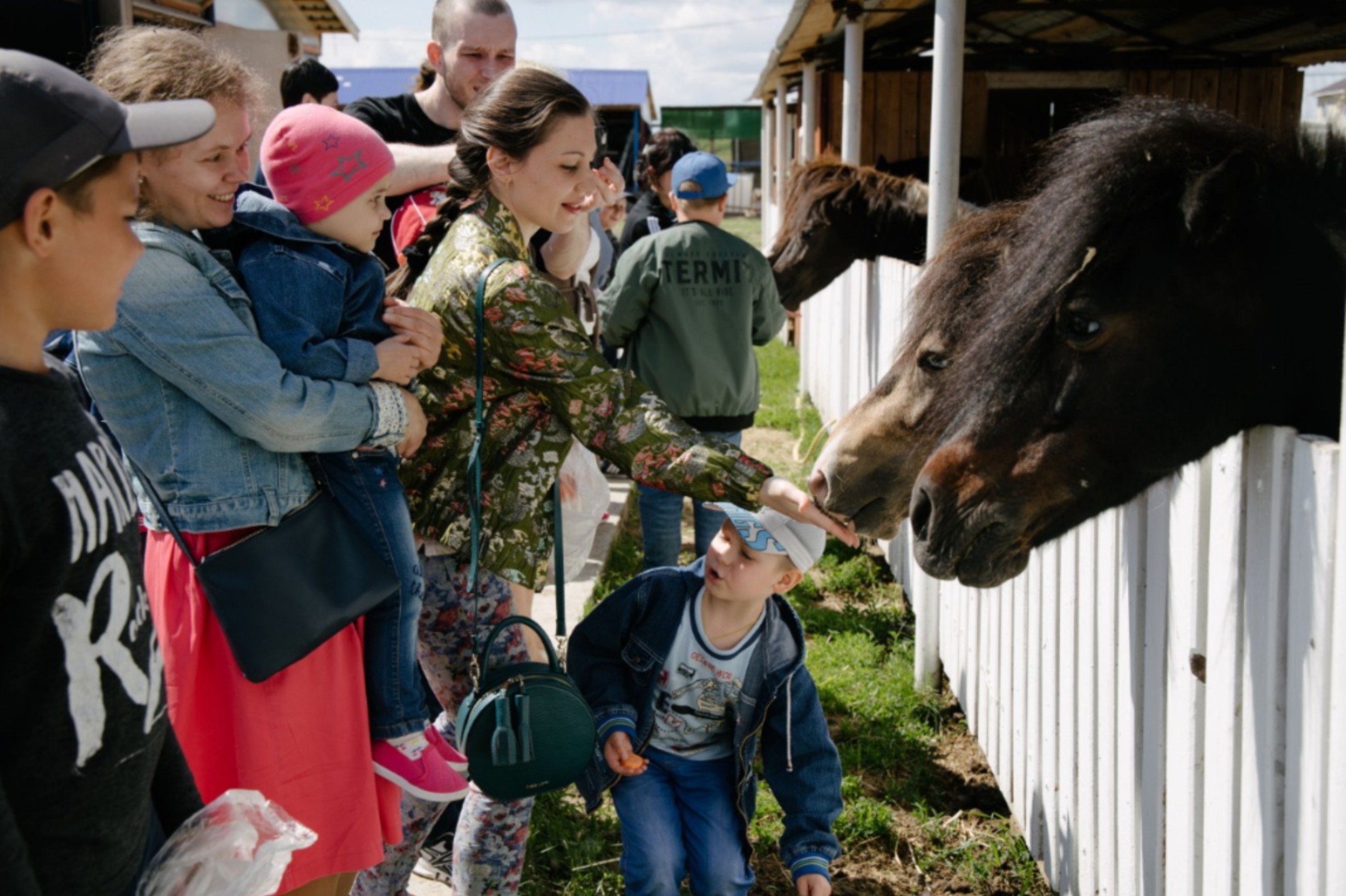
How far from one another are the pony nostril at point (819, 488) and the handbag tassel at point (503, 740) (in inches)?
38.6

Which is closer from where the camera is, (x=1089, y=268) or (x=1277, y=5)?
(x=1089, y=268)

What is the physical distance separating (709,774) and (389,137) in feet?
6.75

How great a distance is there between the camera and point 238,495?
199 cm

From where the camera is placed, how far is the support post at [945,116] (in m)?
3.95

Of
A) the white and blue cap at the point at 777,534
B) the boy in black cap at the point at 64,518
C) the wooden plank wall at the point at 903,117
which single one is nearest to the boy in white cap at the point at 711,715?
the white and blue cap at the point at 777,534

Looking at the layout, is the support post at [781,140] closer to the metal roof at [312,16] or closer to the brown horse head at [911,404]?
the metal roof at [312,16]

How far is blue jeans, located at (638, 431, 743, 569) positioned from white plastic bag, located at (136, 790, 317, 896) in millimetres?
3235

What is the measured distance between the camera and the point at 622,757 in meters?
2.69

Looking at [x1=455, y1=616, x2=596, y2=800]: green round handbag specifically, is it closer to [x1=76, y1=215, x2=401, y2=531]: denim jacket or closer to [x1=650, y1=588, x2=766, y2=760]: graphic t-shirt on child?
[x1=650, y1=588, x2=766, y2=760]: graphic t-shirt on child

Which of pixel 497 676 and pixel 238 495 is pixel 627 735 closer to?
pixel 497 676

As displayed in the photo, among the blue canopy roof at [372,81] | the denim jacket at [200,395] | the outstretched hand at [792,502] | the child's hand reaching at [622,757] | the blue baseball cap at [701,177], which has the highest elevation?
the blue canopy roof at [372,81]

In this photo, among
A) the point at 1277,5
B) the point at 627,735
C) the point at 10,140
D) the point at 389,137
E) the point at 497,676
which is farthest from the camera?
the point at 1277,5

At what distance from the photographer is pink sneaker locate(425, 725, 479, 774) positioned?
2291 mm

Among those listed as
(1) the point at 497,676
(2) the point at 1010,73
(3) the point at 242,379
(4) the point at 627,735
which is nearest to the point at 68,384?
(3) the point at 242,379
